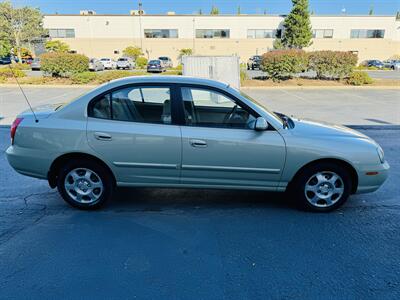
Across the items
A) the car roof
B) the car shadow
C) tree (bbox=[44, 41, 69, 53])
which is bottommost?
the car shadow

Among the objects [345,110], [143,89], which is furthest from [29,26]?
[143,89]

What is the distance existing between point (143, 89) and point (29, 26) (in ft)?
172

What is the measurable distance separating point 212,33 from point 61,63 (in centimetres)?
3415

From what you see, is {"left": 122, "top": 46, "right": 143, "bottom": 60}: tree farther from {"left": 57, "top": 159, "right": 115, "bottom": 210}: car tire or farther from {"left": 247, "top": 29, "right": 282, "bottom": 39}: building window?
{"left": 57, "top": 159, "right": 115, "bottom": 210}: car tire

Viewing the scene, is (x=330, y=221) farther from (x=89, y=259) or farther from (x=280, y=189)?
(x=89, y=259)

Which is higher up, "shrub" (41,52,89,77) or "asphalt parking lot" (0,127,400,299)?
"shrub" (41,52,89,77)

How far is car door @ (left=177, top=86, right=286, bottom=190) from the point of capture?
356 centimetres

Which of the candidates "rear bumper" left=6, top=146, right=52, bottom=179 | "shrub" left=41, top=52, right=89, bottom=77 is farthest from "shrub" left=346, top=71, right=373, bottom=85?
"rear bumper" left=6, top=146, right=52, bottom=179

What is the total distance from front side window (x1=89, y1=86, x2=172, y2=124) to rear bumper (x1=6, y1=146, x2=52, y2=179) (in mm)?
801

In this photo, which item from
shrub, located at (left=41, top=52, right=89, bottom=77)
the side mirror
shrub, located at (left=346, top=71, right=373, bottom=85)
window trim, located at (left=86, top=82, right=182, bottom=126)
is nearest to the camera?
the side mirror

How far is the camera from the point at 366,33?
50.6 meters

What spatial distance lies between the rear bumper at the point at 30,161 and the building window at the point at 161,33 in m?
49.9

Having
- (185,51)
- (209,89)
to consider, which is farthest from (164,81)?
(185,51)

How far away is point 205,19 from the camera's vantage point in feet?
163
